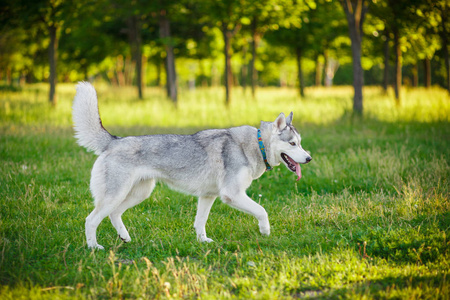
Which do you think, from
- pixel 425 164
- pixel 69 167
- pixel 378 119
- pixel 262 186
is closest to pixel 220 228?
pixel 262 186

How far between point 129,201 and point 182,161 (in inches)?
38.0

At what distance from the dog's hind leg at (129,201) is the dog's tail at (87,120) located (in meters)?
0.70

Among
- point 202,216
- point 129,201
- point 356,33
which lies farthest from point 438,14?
point 129,201

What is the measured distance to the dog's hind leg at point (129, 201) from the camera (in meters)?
4.94

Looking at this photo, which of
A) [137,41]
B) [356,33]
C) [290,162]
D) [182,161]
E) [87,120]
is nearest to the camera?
[87,120]

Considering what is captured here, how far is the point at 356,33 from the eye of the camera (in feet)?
43.1

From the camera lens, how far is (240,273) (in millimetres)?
3938

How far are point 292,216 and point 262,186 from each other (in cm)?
186

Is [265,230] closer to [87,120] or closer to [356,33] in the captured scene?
[87,120]

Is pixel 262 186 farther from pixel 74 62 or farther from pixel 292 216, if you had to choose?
pixel 74 62

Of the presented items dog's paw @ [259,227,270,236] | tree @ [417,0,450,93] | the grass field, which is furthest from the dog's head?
tree @ [417,0,450,93]

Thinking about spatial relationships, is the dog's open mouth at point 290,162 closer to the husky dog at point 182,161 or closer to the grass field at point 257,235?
the husky dog at point 182,161

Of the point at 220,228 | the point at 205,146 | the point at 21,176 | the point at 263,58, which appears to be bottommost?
the point at 220,228

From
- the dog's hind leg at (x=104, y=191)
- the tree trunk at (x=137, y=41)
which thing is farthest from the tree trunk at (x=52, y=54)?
the dog's hind leg at (x=104, y=191)
